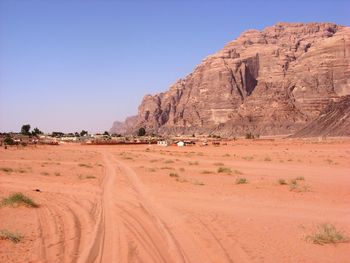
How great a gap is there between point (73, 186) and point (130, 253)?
492 inches

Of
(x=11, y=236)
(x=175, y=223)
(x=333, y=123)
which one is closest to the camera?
(x=11, y=236)

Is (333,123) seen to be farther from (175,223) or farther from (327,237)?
(327,237)

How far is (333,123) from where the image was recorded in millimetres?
102125

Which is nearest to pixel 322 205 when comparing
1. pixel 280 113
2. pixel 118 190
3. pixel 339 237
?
pixel 339 237

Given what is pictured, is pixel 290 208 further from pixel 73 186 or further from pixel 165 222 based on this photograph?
pixel 73 186

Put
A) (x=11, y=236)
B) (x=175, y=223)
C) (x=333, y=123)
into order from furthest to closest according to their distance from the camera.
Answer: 1. (x=333, y=123)
2. (x=175, y=223)
3. (x=11, y=236)

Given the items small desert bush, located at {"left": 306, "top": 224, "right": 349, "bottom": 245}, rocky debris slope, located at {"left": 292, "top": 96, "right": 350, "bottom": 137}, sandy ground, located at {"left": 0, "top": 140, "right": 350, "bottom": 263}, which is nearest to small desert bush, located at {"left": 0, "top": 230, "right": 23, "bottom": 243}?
sandy ground, located at {"left": 0, "top": 140, "right": 350, "bottom": 263}

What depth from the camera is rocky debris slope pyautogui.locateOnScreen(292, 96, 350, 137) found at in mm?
97188

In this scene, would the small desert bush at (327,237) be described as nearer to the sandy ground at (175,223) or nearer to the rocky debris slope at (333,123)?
the sandy ground at (175,223)

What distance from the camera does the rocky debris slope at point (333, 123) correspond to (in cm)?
9719

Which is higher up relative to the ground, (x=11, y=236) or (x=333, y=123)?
(x=333, y=123)

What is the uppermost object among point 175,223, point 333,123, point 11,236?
point 333,123

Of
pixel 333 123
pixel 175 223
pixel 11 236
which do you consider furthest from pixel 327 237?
pixel 333 123

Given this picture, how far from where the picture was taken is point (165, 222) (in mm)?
10898
